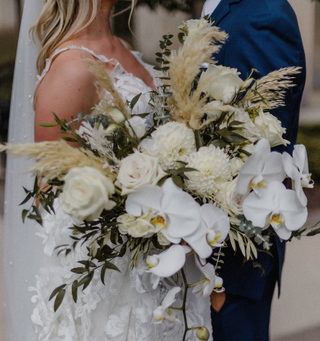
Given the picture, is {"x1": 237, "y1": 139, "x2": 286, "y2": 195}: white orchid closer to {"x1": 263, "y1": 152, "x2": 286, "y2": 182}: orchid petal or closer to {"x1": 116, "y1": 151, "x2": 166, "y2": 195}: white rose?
{"x1": 263, "y1": 152, "x2": 286, "y2": 182}: orchid petal

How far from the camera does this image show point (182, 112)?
683 millimetres

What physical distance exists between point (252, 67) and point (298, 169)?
31 cm

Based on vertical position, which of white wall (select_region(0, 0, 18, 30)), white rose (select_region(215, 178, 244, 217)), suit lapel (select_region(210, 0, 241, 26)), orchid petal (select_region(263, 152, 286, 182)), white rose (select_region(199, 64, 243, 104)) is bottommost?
white rose (select_region(215, 178, 244, 217))

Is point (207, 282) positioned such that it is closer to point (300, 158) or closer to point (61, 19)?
point (300, 158)

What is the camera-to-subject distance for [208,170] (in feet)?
2.13

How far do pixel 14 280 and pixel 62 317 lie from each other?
398 mm

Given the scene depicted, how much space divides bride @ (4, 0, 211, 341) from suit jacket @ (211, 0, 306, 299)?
123 mm

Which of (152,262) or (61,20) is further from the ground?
(61,20)

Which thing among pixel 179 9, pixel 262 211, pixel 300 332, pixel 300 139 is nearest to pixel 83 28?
pixel 262 211

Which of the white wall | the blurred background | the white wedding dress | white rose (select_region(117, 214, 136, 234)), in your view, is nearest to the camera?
white rose (select_region(117, 214, 136, 234))

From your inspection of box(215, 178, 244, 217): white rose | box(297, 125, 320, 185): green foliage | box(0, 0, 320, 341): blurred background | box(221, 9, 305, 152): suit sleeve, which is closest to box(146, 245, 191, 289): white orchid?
box(215, 178, 244, 217): white rose

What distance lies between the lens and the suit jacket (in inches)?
35.4

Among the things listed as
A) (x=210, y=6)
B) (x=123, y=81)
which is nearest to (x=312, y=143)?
(x=210, y=6)

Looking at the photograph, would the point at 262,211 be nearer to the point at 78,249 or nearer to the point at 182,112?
the point at 182,112
